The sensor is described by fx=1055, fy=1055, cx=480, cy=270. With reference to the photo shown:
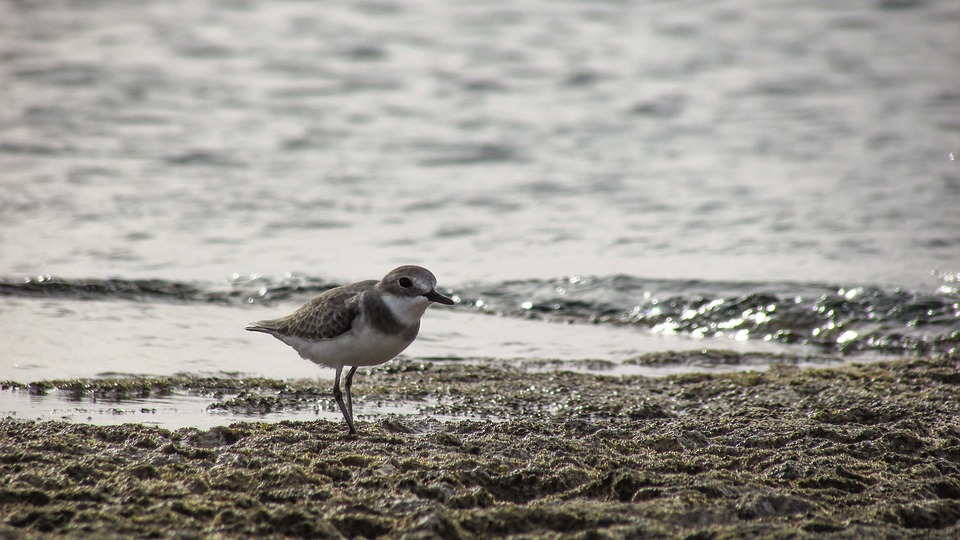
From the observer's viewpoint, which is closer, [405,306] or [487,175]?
[405,306]

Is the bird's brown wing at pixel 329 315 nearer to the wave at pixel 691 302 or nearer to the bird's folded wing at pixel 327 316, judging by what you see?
the bird's folded wing at pixel 327 316

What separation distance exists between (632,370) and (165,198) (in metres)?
Answer: 7.04

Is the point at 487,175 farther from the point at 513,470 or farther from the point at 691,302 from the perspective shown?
the point at 513,470

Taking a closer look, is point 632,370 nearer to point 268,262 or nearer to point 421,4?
point 268,262

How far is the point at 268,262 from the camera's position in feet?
34.0

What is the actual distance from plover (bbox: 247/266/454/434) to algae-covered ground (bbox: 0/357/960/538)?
1.25 ft

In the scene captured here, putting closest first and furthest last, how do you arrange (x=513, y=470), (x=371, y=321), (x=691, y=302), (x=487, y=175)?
→ (x=513, y=470) < (x=371, y=321) < (x=691, y=302) < (x=487, y=175)

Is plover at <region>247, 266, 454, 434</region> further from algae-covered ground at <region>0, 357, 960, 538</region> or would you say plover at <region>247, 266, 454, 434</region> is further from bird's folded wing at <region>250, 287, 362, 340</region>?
algae-covered ground at <region>0, 357, 960, 538</region>

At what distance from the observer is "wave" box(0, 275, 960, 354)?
8680mm

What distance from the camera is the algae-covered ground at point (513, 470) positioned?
400 centimetres

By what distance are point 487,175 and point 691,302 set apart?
5.27 meters

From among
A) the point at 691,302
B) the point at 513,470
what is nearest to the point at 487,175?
the point at 691,302

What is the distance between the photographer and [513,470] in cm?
465

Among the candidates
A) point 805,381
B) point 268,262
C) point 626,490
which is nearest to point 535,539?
point 626,490
